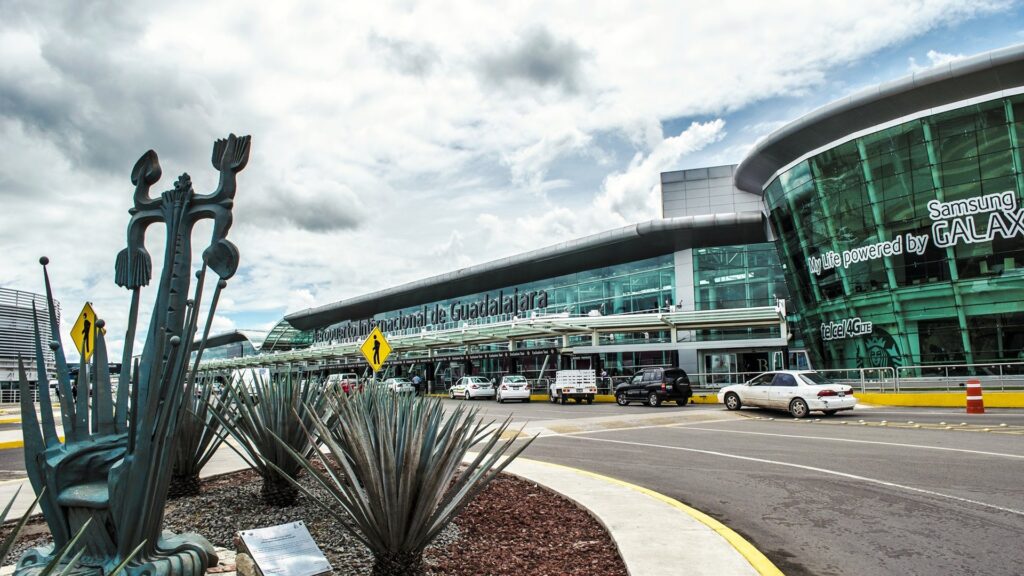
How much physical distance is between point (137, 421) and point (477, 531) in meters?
2.89

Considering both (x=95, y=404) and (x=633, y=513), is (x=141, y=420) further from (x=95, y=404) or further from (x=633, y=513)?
(x=633, y=513)

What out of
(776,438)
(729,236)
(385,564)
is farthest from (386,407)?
(729,236)

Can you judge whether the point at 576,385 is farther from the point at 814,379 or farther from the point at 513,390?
the point at 814,379

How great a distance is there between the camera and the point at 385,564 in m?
3.93

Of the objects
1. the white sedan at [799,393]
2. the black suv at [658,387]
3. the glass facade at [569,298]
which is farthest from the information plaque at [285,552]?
the glass facade at [569,298]

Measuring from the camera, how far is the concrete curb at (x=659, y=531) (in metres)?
4.70

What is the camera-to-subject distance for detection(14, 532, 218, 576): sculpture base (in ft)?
11.0

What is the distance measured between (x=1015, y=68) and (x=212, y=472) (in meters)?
31.4

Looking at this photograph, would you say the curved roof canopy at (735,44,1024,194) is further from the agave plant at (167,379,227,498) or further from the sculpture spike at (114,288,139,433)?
the sculpture spike at (114,288,139,433)

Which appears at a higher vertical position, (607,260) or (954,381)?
(607,260)

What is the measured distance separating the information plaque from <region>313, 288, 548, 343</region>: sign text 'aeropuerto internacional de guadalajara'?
47249mm

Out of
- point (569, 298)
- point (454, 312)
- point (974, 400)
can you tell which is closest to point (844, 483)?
point (974, 400)

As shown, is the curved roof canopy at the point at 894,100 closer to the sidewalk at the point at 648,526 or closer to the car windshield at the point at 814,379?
the car windshield at the point at 814,379

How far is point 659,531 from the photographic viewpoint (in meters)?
5.66
